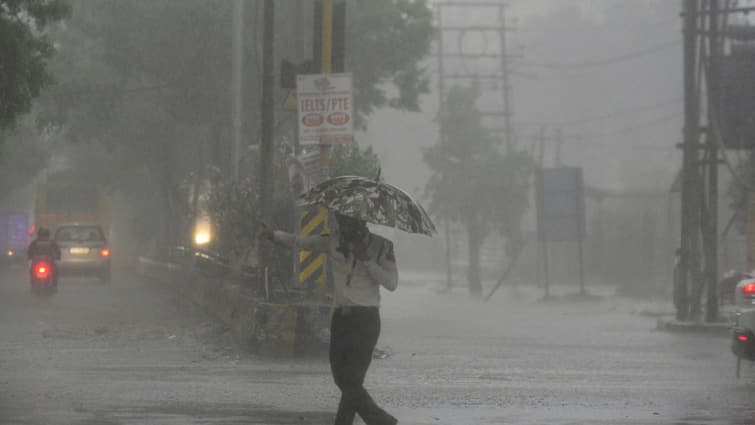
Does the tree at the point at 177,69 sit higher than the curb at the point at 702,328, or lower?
higher

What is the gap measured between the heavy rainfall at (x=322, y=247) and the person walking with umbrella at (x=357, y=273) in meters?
0.02

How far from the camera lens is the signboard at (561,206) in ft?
132

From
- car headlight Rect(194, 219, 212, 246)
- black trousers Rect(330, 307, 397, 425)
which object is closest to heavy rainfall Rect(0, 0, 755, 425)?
black trousers Rect(330, 307, 397, 425)

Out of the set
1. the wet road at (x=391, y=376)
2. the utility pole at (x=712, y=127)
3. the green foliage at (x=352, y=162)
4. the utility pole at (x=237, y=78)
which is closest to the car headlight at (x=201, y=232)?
the utility pole at (x=237, y=78)

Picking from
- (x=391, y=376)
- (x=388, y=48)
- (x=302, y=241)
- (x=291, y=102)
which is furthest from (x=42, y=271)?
(x=302, y=241)

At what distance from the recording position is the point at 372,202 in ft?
33.6

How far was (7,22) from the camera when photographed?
54.8 ft

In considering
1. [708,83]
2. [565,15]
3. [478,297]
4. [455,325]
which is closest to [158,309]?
[455,325]

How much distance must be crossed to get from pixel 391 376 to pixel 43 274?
56.4ft

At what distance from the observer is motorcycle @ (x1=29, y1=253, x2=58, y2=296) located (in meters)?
30.9

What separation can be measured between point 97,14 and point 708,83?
18199 millimetres

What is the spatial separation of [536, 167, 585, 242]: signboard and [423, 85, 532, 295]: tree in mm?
13563

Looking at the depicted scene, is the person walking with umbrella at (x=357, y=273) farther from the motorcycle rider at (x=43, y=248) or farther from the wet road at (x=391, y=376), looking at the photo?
the motorcycle rider at (x=43, y=248)

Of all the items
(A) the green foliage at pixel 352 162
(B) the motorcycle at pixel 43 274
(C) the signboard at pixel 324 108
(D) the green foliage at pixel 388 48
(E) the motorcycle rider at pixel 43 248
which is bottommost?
(B) the motorcycle at pixel 43 274
